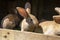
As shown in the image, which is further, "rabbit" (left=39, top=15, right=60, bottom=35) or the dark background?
the dark background

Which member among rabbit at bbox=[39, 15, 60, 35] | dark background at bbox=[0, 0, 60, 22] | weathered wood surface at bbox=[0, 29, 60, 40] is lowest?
weathered wood surface at bbox=[0, 29, 60, 40]

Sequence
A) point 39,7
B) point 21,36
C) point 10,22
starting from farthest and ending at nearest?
point 39,7
point 10,22
point 21,36

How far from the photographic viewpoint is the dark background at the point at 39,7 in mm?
1582

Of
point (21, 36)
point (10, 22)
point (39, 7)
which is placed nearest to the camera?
point (21, 36)

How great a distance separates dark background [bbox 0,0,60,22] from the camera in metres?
1.58

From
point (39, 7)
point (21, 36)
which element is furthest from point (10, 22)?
point (39, 7)

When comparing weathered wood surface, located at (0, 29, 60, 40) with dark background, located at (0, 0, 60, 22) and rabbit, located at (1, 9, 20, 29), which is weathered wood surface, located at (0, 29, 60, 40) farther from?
dark background, located at (0, 0, 60, 22)

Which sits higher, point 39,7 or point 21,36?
point 39,7

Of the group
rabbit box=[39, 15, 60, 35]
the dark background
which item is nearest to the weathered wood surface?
rabbit box=[39, 15, 60, 35]

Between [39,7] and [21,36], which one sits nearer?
[21,36]

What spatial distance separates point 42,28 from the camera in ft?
3.67

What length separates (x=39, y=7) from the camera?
1.62 meters

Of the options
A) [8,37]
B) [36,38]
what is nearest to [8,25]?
[8,37]

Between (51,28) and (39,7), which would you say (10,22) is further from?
(39,7)
